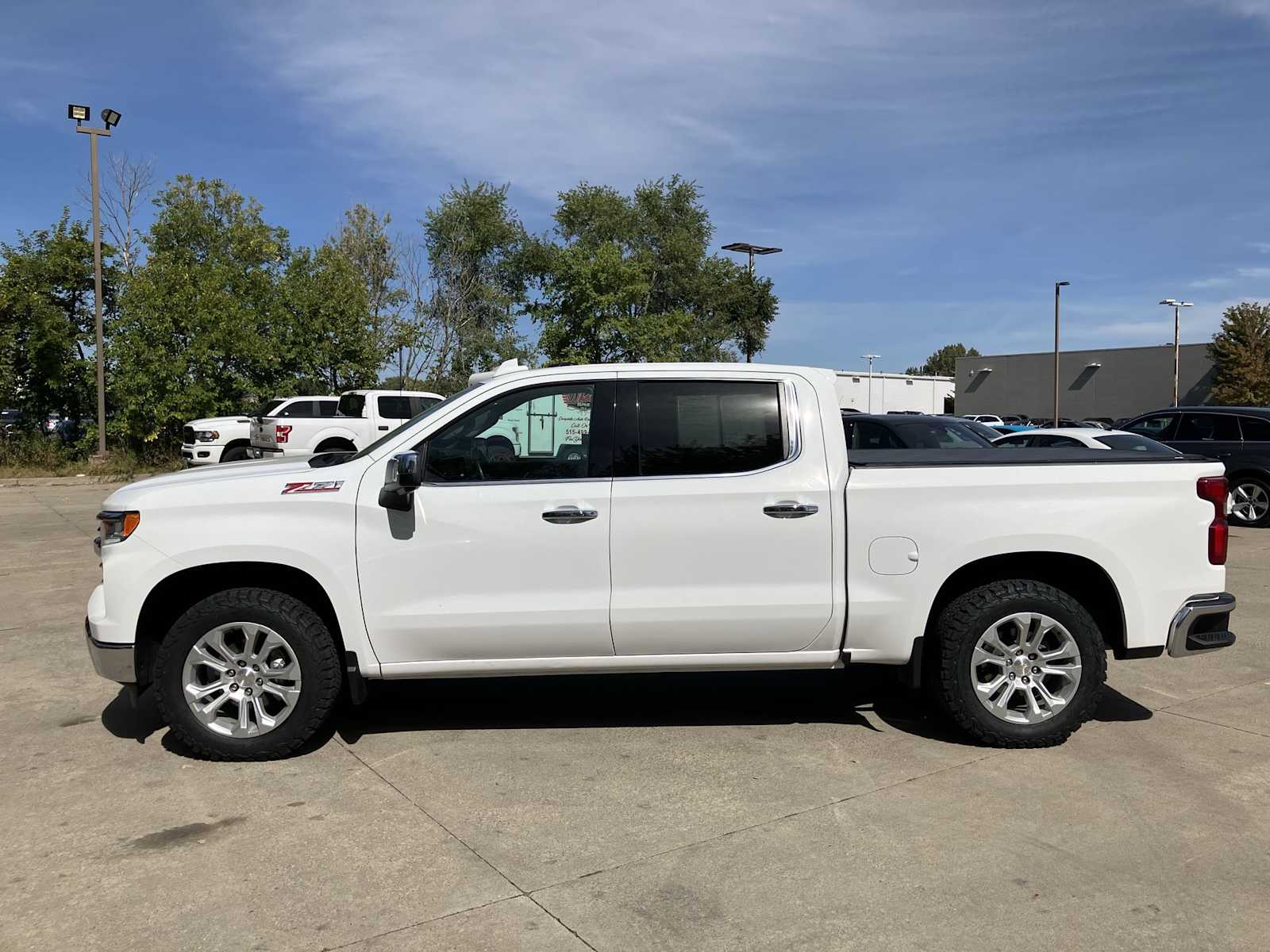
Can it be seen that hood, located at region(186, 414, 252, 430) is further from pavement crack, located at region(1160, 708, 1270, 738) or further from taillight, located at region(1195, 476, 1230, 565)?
taillight, located at region(1195, 476, 1230, 565)

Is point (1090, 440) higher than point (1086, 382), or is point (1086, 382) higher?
point (1086, 382)

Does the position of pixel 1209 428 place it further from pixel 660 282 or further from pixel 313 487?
pixel 660 282

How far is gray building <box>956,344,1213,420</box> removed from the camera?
58281 millimetres

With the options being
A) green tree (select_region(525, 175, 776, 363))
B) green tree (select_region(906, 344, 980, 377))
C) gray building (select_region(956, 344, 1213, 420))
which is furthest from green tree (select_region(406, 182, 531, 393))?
green tree (select_region(906, 344, 980, 377))

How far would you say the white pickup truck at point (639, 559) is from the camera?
4844 millimetres

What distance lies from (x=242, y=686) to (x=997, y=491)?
3730 mm

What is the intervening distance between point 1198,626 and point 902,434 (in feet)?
25.4

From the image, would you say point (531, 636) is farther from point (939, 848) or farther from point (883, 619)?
point (939, 848)

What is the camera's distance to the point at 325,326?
97.7 ft

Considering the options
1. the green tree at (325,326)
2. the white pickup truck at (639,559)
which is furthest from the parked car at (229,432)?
the white pickup truck at (639,559)

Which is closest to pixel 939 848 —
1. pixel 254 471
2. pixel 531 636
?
pixel 531 636

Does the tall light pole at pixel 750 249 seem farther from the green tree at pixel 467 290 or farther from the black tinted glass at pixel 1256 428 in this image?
the black tinted glass at pixel 1256 428

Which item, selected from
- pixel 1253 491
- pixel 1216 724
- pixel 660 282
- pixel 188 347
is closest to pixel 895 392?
pixel 660 282

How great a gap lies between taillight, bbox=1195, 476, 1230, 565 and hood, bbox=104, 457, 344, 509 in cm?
417
